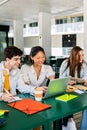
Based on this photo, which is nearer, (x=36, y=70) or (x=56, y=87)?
(x=56, y=87)

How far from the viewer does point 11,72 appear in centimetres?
230

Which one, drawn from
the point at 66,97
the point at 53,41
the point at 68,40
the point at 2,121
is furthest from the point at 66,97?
the point at 53,41

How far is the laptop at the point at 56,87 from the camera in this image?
6.29 feet

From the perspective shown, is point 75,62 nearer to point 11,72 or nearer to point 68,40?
point 11,72

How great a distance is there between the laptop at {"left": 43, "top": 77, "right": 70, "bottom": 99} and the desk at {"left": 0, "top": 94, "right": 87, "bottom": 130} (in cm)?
7

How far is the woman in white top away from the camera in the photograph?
2566 millimetres

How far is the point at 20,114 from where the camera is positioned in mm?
1548

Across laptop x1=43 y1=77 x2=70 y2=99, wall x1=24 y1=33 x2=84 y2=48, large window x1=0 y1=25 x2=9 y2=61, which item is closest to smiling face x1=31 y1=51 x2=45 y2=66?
laptop x1=43 y1=77 x2=70 y2=99

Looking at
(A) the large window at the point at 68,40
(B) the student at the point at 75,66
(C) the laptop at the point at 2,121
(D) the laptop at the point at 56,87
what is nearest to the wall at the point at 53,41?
(A) the large window at the point at 68,40

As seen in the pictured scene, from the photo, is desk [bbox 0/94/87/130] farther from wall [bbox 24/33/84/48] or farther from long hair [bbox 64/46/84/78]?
wall [bbox 24/33/84/48]

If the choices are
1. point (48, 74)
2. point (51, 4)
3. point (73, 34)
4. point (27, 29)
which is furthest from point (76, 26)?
point (48, 74)

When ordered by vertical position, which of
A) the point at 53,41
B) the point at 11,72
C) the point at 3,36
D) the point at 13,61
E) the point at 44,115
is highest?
the point at 3,36

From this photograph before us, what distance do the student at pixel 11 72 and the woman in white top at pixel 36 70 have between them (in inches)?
10.0

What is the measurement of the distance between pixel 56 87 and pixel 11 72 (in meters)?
0.60
